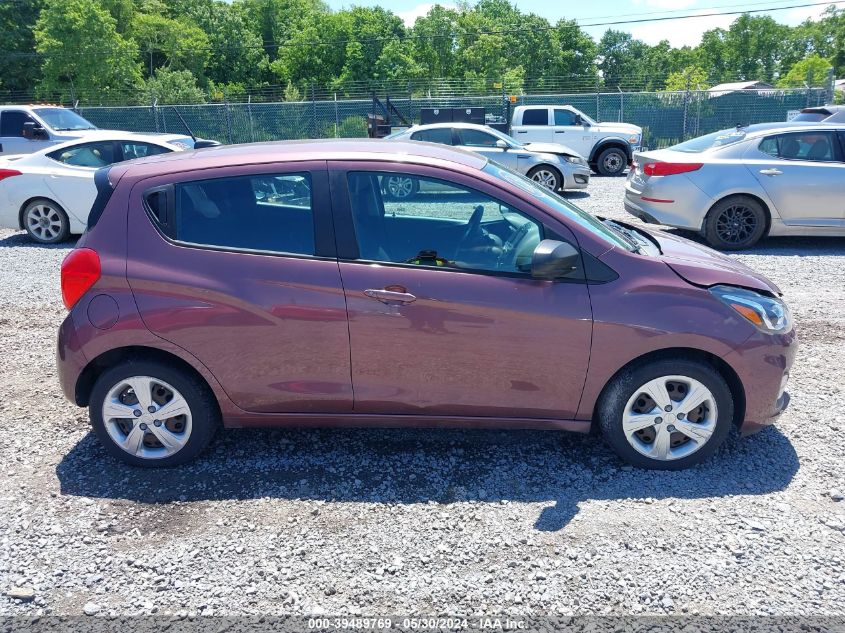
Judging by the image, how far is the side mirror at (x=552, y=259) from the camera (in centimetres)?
351

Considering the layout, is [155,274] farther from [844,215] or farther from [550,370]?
[844,215]

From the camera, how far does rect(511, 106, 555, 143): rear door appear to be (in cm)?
1953

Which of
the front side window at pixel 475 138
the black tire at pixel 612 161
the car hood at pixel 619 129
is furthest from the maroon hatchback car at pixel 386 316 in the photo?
the car hood at pixel 619 129

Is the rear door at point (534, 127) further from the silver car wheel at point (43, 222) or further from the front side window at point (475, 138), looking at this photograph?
the silver car wheel at point (43, 222)

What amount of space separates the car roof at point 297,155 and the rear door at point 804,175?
20.8ft

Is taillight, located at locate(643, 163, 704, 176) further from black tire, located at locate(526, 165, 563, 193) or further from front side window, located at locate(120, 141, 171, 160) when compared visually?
front side window, located at locate(120, 141, 171, 160)

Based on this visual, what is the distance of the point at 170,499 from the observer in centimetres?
363

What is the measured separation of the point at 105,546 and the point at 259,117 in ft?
79.1

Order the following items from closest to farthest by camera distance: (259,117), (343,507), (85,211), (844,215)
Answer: (343,507), (844,215), (85,211), (259,117)

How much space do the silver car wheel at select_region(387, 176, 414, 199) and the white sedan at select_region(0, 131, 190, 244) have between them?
23.6ft

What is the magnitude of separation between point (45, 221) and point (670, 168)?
8.81 metres

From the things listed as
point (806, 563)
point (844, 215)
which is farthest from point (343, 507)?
point (844, 215)

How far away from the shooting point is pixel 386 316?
3.61 meters

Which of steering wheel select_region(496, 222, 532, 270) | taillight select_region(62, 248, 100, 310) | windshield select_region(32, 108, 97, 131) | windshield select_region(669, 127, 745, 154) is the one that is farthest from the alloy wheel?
windshield select_region(32, 108, 97, 131)
